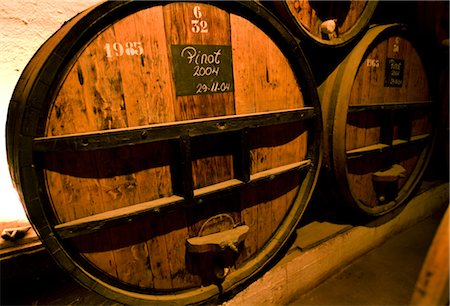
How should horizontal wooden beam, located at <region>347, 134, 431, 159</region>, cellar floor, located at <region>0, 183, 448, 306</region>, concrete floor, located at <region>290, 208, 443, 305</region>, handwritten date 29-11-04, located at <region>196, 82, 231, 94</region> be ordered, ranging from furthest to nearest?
concrete floor, located at <region>290, 208, 443, 305</region> → horizontal wooden beam, located at <region>347, 134, 431, 159</region> → cellar floor, located at <region>0, 183, 448, 306</region> → handwritten date 29-11-04, located at <region>196, 82, 231, 94</region>

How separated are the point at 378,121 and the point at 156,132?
6.62 feet

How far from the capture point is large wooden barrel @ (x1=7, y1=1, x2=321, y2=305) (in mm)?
1091

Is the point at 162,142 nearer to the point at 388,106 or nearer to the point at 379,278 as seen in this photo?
the point at 388,106

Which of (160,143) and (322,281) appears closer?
(160,143)

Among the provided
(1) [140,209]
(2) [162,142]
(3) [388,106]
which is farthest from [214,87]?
(3) [388,106]

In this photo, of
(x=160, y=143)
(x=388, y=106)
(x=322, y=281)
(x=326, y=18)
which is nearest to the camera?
(x=160, y=143)

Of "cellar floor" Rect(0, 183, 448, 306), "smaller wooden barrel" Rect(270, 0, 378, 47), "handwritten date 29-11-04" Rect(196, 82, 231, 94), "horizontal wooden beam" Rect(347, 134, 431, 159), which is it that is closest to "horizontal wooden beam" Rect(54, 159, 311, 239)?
"handwritten date 29-11-04" Rect(196, 82, 231, 94)

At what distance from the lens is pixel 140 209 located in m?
1.29

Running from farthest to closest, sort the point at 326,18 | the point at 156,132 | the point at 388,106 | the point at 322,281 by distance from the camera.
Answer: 1. the point at 322,281
2. the point at 388,106
3. the point at 326,18
4. the point at 156,132

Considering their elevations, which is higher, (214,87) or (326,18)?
(326,18)

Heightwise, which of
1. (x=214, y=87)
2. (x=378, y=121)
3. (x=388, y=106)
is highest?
(x=214, y=87)

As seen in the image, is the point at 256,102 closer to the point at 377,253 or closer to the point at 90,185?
the point at 90,185

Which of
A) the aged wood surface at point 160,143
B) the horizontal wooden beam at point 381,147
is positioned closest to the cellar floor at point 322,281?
the aged wood surface at point 160,143

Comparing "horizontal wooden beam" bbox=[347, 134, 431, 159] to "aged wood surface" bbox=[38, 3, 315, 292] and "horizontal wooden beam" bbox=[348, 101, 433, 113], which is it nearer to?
"horizontal wooden beam" bbox=[348, 101, 433, 113]
